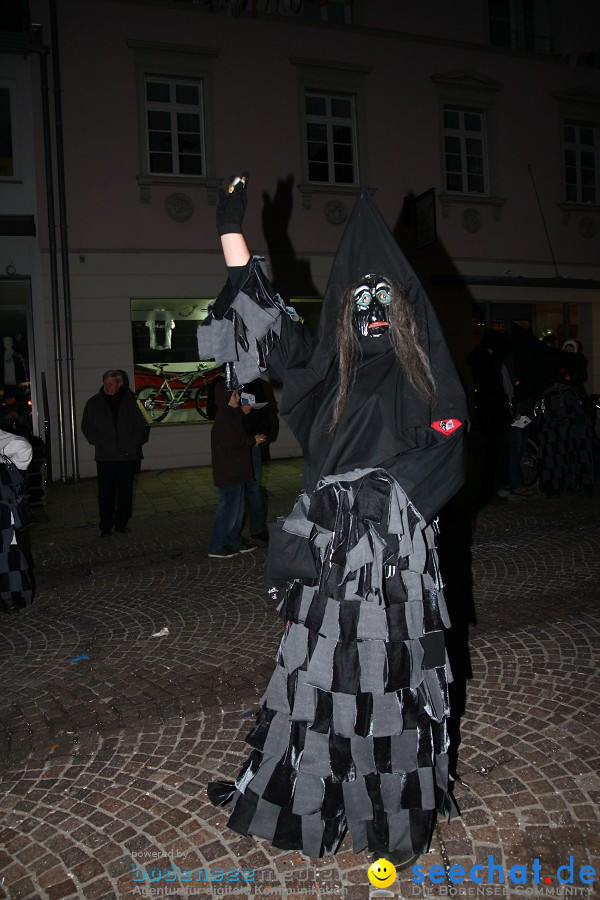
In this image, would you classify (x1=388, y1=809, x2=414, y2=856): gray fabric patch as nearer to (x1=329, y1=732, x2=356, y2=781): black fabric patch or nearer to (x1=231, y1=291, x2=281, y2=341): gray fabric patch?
(x1=329, y1=732, x2=356, y2=781): black fabric patch

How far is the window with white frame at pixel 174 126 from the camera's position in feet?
42.0

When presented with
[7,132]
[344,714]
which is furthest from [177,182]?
[344,714]

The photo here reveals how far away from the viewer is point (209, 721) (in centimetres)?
349

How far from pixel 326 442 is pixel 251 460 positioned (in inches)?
173

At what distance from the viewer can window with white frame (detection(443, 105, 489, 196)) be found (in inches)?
589

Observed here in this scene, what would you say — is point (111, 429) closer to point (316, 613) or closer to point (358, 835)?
point (316, 613)

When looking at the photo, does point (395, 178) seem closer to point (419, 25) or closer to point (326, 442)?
point (419, 25)

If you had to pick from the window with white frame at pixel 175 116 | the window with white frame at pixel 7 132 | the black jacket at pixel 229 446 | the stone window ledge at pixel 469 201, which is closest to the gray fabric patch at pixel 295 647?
the black jacket at pixel 229 446

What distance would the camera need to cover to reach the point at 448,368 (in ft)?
7.93

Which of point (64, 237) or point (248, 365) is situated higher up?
point (64, 237)

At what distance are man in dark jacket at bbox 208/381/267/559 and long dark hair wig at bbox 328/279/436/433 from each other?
417 centimetres

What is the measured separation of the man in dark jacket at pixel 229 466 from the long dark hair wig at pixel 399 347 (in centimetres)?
417

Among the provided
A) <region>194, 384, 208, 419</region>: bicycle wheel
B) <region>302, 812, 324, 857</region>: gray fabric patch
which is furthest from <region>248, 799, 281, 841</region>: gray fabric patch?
<region>194, 384, 208, 419</region>: bicycle wheel

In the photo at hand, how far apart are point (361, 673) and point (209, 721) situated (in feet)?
4.76
